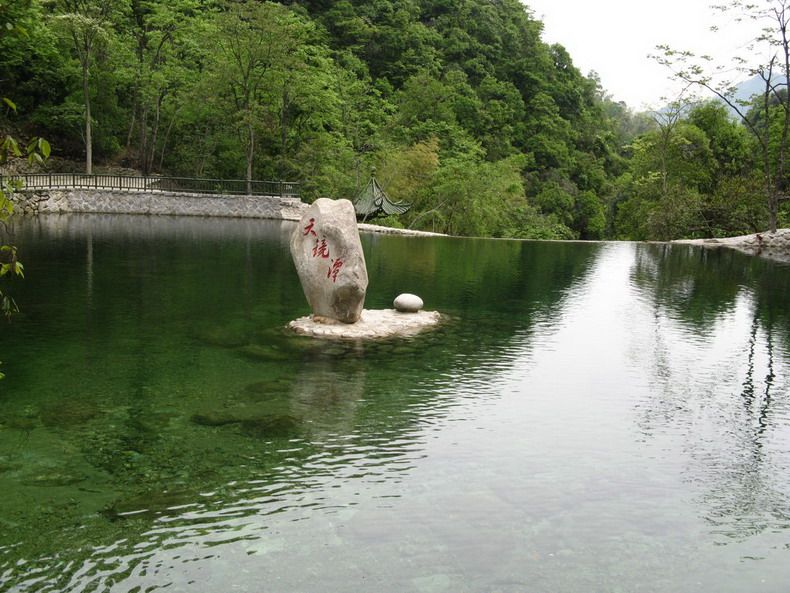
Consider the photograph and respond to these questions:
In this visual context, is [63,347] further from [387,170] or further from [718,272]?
[387,170]

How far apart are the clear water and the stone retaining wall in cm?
1700

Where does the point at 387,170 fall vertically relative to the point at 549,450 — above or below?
above

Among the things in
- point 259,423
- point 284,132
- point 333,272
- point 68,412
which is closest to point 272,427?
point 259,423

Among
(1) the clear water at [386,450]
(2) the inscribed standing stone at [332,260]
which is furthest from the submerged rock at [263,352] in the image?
(2) the inscribed standing stone at [332,260]

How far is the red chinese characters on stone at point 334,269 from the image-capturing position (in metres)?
10.3

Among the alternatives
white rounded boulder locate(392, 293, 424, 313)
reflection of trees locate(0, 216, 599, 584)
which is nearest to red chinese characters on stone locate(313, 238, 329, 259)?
reflection of trees locate(0, 216, 599, 584)

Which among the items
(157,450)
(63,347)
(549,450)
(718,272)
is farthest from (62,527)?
(718,272)

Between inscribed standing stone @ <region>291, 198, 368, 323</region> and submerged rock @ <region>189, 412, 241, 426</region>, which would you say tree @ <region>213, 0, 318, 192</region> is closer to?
inscribed standing stone @ <region>291, 198, 368, 323</region>

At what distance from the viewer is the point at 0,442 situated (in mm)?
6008

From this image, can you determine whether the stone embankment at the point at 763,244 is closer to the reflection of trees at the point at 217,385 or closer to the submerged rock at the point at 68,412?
the reflection of trees at the point at 217,385

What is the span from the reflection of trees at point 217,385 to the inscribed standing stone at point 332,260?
2.62 ft

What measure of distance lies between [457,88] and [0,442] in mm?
46738

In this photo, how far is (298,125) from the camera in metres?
36.4

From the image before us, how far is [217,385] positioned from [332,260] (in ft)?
9.97
